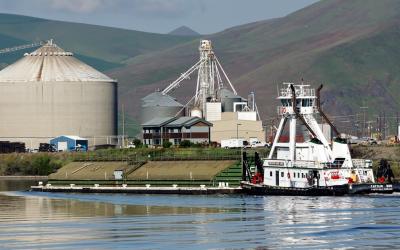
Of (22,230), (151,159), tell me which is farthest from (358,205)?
(151,159)

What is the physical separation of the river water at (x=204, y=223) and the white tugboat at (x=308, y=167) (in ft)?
10.7

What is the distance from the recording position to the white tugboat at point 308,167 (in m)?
123

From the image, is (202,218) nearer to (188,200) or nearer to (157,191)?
(188,200)

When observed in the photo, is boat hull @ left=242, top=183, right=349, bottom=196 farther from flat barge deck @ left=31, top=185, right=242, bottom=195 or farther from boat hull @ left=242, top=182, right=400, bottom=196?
flat barge deck @ left=31, top=185, right=242, bottom=195

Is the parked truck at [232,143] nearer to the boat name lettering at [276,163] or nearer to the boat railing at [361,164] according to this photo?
the boat name lettering at [276,163]

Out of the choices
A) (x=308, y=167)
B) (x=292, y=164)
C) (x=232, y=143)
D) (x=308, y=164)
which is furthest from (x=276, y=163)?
(x=232, y=143)

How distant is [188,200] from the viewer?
122m

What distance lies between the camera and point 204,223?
90.9 meters

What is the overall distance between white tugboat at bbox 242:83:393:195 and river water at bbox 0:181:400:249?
10.7ft

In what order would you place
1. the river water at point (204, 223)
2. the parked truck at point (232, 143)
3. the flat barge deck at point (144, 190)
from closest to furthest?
the river water at point (204, 223) < the flat barge deck at point (144, 190) < the parked truck at point (232, 143)

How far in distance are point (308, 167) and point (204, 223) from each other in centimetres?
3699

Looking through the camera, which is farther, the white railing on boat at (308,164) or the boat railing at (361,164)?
the white railing on boat at (308,164)

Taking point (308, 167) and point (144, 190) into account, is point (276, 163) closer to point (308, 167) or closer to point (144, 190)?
point (308, 167)

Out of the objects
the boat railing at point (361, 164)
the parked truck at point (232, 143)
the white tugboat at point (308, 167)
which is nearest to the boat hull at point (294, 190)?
the white tugboat at point (308, 167)
